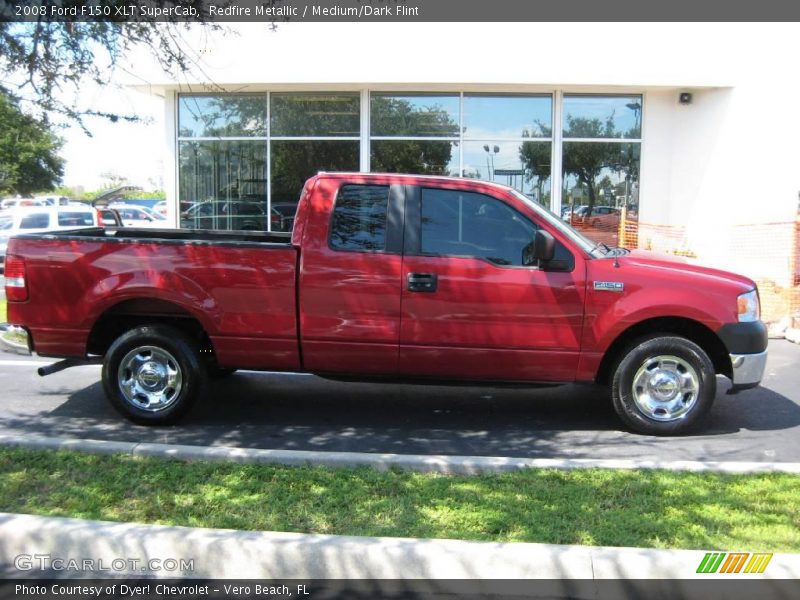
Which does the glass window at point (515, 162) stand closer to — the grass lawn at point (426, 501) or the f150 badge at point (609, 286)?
the f150 badge at point (609, 286)

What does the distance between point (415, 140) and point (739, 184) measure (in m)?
6.59

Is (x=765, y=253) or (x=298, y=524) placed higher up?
(x=765, y=253)

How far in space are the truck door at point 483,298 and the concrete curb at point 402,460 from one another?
852mm

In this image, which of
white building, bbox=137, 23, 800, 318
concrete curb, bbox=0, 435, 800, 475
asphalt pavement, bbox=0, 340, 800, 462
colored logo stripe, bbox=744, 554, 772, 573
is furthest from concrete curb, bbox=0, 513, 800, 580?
white building, bbox=137, 23, 800, 318

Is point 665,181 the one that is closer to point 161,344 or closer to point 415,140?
point 415,140

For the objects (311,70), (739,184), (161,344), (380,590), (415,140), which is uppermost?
(311,70)

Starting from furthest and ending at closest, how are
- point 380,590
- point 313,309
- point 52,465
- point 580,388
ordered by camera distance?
point 580,388 < point 313,309 < point 52,465 < point 380,590

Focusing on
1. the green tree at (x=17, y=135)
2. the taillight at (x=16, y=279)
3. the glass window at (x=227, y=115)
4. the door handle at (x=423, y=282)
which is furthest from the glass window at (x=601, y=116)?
the taillight at (x=16, y=279)

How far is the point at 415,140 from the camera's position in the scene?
15.5 meters

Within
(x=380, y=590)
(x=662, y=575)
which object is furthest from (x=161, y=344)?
(x=662, y=575)

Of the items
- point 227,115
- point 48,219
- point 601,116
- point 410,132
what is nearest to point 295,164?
point 227,115

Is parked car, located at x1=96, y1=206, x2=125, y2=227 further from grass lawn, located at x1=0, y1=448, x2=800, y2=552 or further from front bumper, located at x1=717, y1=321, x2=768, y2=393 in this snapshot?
front bumper, located at x1=717, y1=321, x2=768, y2=393

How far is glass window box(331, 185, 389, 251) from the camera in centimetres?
560

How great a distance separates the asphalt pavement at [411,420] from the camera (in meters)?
5.33
